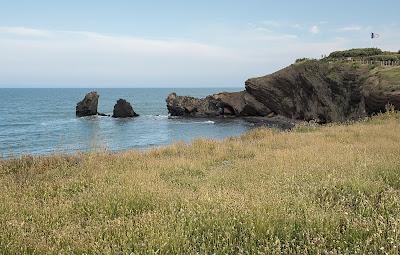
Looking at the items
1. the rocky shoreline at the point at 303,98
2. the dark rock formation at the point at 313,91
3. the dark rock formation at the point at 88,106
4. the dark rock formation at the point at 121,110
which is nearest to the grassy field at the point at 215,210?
the rocky shoreline at the point at 303,98

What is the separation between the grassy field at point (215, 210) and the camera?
16.1ft

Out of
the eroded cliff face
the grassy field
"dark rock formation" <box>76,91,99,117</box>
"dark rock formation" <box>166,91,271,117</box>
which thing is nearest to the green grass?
the eroded cliff face

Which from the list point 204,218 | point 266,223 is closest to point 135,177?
point 204,218

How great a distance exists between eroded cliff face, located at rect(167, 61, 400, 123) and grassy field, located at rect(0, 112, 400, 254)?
3234 cm

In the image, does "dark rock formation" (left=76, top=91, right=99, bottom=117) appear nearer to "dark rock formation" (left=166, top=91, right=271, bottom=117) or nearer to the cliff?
"dark rock formation" (left=166, top=91, right=271, bottom=117)

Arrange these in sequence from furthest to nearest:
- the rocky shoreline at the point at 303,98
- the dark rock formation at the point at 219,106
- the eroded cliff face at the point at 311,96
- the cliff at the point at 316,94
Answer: the dark rock formation at the point at 219,106 < the rocky shoreline at the point at 303,98 < the eroded cliff face at the point at 311,96 < the cliff at the point at 316,94

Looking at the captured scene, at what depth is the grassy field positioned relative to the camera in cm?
492

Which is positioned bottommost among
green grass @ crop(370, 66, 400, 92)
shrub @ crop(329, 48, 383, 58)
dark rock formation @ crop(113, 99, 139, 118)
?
dark rock formation @ crop(113, 99, 139, 118)

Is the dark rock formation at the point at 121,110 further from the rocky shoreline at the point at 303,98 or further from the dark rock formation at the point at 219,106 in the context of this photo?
the dark rock formation at the point at 219,106

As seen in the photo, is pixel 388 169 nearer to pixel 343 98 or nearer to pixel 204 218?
pixel 204 218

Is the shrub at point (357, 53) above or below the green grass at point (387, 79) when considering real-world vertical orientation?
above

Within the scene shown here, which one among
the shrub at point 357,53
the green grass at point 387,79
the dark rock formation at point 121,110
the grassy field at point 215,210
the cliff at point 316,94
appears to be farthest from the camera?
the dark rock formation at point 121,110

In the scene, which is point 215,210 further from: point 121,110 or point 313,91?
point 121,110

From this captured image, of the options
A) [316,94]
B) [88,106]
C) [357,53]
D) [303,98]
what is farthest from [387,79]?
[88,106]
